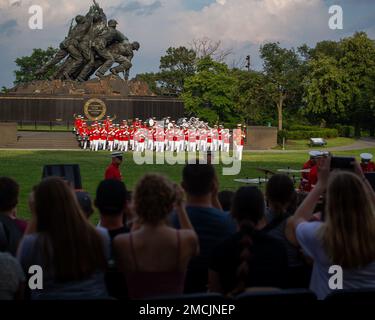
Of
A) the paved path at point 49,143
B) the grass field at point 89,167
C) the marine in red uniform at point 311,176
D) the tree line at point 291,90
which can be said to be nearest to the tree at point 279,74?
the tree line at point 291,90

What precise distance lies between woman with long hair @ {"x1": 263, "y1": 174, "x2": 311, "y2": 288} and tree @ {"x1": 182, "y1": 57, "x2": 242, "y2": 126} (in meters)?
55.1

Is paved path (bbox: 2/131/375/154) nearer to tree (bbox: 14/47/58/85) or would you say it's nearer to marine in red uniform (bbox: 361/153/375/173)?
marine in red uniform (bbox: 361/153/375/173)

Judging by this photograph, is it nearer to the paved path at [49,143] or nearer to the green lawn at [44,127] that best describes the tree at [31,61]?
the green lawn at [44,127]

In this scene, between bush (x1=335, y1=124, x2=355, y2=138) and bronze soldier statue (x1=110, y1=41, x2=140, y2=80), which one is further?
bush (x1=335, y1=124, x2=355, y2=138)

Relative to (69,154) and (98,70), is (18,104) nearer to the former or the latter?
(98,70)

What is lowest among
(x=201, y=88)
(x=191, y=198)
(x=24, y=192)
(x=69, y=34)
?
(x=24, y=192)

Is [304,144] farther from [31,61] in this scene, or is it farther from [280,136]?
[31,61]

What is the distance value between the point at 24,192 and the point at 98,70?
38125 mm

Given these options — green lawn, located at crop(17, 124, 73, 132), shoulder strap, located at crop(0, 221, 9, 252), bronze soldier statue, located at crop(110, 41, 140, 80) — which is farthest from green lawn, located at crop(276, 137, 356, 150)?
shoulder strap, located at crop(0, 221, 9, 252)

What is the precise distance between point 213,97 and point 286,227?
5718 cm

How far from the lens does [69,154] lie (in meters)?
34.1

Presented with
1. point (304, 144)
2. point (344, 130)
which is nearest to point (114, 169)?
point (304, 144)

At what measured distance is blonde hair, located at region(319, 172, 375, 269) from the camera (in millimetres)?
4723
